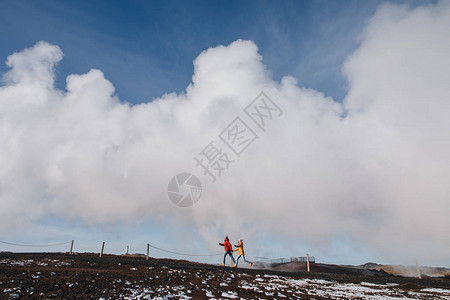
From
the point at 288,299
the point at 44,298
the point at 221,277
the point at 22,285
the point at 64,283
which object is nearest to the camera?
the point at 44,298

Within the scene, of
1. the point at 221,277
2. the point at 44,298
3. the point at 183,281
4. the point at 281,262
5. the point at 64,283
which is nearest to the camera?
the point at 44,298

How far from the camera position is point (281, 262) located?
51750mm

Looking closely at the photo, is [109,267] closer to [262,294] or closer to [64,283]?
[64,283]

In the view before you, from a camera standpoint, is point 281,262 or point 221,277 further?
point 281,262

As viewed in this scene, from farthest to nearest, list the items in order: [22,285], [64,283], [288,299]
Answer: [288,299] < [64,283] < [22,285]

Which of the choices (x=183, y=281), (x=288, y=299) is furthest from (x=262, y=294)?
(x=183, y=281)

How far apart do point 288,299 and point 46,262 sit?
1283 centimetres

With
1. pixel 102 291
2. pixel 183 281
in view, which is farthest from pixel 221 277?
pixel 102 291

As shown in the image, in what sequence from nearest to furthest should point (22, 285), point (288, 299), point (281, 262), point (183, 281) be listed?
point (22, 285), point (288, 299), point (183, 281), point (281, 262)

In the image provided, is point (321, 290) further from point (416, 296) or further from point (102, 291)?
point (102, 291)

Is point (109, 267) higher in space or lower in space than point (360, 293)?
higher

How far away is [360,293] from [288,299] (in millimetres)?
4903

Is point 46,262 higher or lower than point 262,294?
higher

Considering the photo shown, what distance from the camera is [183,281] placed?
13.3 meters
